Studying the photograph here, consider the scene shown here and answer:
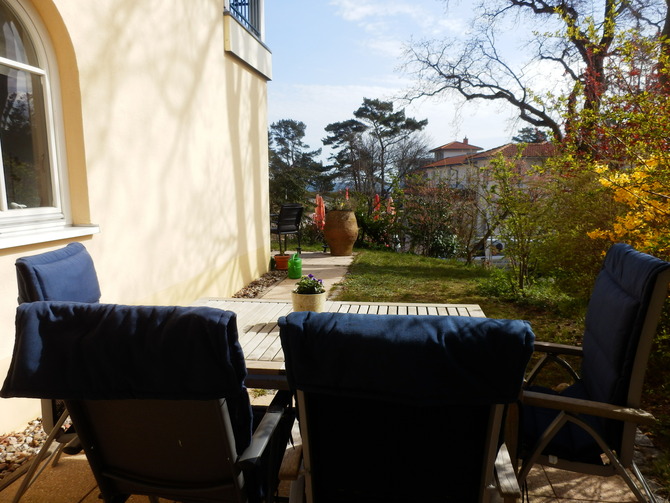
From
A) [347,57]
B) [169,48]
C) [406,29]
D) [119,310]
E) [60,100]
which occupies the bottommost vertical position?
[119,310]

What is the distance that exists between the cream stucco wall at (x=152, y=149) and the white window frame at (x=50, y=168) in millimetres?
58

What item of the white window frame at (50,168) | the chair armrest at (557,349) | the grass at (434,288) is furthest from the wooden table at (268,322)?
the grass at (434,288)

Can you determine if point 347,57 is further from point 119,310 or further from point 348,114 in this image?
point 348,114

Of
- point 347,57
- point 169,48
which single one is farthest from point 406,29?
point 169,48

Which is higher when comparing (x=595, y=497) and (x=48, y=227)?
(x=48, y=227)

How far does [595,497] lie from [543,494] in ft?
0.79

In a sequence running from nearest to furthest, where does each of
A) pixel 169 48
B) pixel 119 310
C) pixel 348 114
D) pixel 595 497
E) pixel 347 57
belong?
pixel 119 310
pixel 595 497
pixel 169 48
pixel 347 57
pixel 348 114

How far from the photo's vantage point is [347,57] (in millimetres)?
10883

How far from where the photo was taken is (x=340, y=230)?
9305mm

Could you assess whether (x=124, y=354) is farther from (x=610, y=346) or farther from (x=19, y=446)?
(x=19, y=446)

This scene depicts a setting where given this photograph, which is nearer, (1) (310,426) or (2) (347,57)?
(1) (310,426)

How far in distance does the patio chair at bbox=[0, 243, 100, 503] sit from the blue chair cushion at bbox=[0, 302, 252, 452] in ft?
1.87

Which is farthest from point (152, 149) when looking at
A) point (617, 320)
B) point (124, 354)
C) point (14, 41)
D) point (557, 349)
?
point (617, 320)

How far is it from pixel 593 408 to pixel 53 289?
7.46 feet
